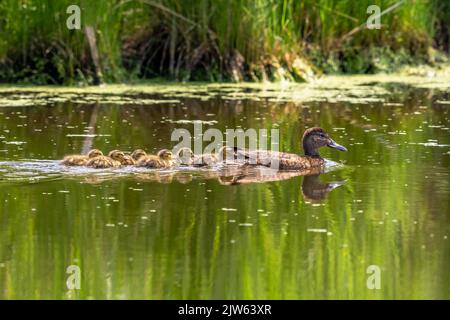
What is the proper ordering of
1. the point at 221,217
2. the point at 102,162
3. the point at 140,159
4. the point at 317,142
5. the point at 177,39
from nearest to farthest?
the point at 221,217
the point at 102,162
the point at 140,159
the point at 317,142
the point at 177,39

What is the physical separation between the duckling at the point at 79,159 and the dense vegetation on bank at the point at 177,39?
15.1 ft

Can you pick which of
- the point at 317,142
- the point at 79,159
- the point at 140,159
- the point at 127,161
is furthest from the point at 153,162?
the point at 317,142

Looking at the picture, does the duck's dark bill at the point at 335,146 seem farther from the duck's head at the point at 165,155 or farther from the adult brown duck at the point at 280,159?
the duck's head at the point at 165,155

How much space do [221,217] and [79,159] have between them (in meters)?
2.05

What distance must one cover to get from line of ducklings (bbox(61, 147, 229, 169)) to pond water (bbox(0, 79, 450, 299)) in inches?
3.4

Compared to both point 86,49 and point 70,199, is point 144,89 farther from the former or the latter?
point 70,199

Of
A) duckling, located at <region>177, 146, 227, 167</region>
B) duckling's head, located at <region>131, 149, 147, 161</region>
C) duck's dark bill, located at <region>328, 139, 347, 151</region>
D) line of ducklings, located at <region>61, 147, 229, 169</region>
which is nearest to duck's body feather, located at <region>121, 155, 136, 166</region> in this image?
line of ducklings, located at <region>61, 147, 229, 169</region>

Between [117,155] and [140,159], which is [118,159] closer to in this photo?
[117,155]

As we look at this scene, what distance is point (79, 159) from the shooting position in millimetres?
9266

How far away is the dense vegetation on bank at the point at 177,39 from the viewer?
13.8 metres

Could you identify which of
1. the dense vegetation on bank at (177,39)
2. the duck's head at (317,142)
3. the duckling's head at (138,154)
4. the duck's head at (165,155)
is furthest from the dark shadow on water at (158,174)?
the dense vegetation on bank at (177,39)

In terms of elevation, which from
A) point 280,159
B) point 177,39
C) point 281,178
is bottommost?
Result: point 281,178

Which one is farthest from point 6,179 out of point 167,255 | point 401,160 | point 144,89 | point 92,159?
point 144,89
